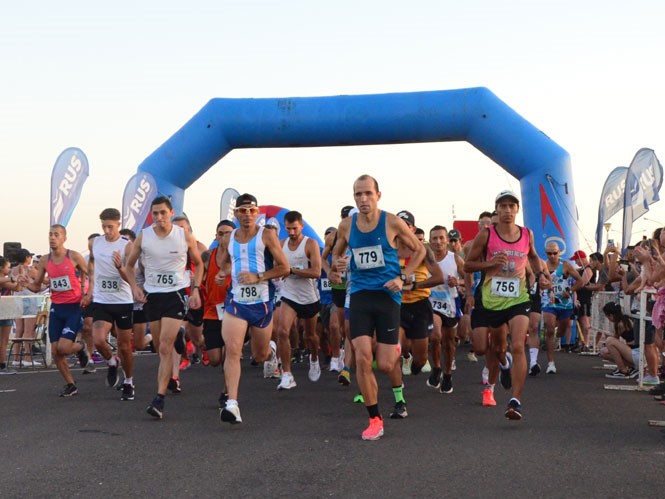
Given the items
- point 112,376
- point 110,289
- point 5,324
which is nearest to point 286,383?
point 112,376

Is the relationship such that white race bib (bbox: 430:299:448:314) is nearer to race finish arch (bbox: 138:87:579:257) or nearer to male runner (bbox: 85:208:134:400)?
male runner (bbox: 85:208:134:400)

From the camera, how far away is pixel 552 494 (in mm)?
4914

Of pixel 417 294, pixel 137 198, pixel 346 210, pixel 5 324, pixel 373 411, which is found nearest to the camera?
pixel 373 411

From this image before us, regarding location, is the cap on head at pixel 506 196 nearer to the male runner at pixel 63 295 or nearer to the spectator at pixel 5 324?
the male runner at pixel 63 295

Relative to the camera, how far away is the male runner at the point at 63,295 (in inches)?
402

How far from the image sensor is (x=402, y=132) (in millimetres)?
19219

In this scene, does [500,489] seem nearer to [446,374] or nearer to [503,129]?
[446,374]

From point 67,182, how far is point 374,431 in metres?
12.1

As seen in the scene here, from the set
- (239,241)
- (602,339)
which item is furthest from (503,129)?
(239,241)

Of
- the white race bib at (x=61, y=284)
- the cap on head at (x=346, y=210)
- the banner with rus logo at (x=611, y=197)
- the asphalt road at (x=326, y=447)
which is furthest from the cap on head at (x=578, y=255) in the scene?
the white race bib at (x=61, y=284)

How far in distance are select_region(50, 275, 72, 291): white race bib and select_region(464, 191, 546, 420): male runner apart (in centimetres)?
498

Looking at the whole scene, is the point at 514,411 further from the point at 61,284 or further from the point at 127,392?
the point at 61,284

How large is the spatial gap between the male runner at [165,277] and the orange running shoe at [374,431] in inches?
82.6

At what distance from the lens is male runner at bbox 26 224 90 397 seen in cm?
1020
